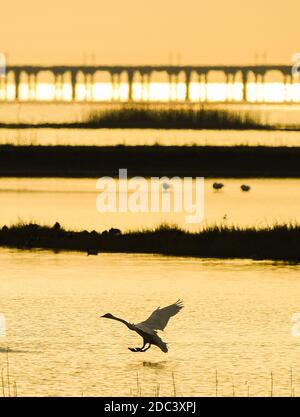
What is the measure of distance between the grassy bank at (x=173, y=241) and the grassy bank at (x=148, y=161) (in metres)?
34.9

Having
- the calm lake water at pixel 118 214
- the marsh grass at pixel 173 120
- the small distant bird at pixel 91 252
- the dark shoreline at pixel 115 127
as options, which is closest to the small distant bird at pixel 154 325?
the small distant bird at pixel 91 252

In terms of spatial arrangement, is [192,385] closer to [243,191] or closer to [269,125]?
[243,191]

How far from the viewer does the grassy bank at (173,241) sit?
34.4m

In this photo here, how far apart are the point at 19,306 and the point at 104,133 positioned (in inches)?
3286

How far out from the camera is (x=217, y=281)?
98.1 feet

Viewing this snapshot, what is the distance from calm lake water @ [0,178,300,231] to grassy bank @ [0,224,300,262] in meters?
2.98

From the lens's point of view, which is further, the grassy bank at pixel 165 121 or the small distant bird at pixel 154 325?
the grassy bank at pixel 165 121

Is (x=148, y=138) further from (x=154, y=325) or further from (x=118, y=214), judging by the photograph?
(x=154, y=325)

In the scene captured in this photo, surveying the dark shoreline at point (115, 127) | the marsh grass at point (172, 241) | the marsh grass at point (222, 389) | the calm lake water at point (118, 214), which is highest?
the dark shoreline at point (115, 127)

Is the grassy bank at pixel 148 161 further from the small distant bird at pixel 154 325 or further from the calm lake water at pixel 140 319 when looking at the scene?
the small distant bird at pixel 154 325

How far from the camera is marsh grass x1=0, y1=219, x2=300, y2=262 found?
113 ft

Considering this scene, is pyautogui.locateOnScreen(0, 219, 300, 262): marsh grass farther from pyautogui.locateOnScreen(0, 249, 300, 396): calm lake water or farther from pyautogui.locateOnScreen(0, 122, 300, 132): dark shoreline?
pyautogui.locateOnScreen(0, 122, 300, 132): dark shoreline

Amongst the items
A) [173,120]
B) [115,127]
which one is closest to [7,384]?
[115,127]

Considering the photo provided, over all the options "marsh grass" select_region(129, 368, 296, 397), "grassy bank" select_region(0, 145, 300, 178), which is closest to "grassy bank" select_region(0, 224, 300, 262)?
"marsh grass" select_region(129, 368, 296, 397)
